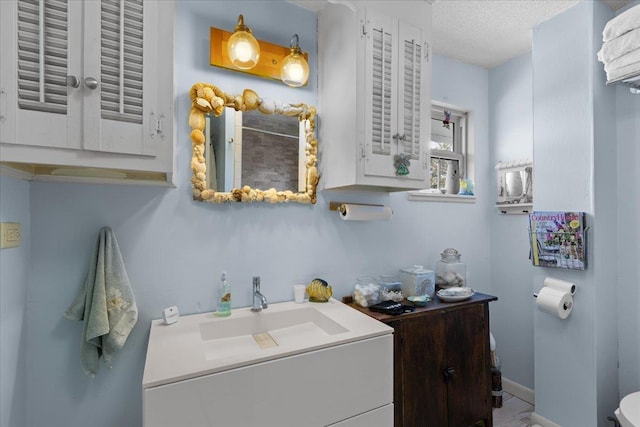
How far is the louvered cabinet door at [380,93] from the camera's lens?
1.69 meters

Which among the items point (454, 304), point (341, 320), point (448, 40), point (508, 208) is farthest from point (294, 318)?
point (448, 40)

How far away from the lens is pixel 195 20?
1.67 metres

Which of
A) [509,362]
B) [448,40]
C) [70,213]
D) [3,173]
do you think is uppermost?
[448,40]

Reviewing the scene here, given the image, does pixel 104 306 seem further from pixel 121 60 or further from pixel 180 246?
pixel 121 60

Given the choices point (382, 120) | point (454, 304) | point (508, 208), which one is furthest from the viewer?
point (508, 208)

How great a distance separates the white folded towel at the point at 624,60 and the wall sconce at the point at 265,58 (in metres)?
1.66

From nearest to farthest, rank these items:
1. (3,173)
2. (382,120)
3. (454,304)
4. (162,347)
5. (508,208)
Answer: (3,173) < (162,347) < (382,120) < (454,304) < (508,208)

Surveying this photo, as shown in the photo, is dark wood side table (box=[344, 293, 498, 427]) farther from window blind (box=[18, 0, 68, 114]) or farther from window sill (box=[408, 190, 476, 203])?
window blind (box=[18, 0, 68, 114])

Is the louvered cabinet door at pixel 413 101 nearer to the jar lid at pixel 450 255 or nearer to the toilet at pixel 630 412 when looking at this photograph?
the jar lid at pixel 450 255

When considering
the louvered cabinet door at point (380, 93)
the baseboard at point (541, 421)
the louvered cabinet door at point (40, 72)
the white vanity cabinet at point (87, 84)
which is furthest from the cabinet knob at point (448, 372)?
the louvered cabinet door at point (40, 72)

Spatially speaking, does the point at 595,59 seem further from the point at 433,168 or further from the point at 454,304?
the point at 454,304

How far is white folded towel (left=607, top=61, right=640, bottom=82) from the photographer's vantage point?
1.63 metres

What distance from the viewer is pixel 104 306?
133 centimetres

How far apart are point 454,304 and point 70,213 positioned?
6.73 feet
